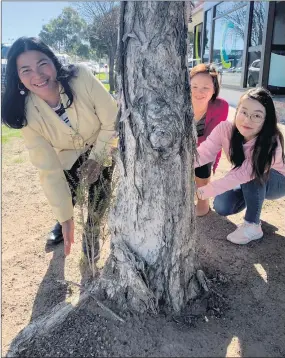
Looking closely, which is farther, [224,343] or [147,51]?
[224,343]

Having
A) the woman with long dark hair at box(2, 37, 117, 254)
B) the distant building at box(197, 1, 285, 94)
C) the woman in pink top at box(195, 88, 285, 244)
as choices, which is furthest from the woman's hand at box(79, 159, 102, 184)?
the distant building at box(197, 1, 285, 94)

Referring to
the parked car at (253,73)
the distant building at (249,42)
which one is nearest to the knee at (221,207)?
the distant building at (249,42)

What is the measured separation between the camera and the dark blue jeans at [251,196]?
230 cm

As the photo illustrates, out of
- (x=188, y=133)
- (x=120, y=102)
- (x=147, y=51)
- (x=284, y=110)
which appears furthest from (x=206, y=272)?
Result: (x=284, y=110)

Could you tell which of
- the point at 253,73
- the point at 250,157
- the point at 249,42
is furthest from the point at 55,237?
the point at 249,42

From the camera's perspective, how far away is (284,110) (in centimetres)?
564

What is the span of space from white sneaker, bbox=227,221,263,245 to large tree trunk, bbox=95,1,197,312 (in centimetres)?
71

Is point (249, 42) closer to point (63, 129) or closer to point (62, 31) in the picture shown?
point (62, 31)

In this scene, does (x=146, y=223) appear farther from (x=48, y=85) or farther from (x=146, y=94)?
(x=48, y=85)

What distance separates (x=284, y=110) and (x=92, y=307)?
5127 mm

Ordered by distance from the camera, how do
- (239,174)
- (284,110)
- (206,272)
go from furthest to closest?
1. (284,110)
2. (239,174)
3. (206,272)

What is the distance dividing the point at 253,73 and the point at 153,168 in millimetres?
6582

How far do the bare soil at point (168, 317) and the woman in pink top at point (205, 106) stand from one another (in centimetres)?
33

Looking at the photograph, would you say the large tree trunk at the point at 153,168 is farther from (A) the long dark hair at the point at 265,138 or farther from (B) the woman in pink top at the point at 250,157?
(A) the long dark hair at the point at 265,138
